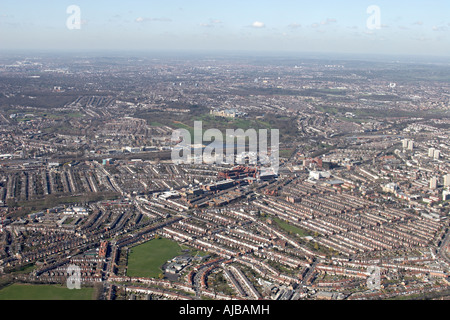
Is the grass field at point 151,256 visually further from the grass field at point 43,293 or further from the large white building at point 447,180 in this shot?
the large white building at point 447,180

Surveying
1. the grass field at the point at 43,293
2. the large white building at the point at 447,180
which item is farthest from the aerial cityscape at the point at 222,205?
the large white building at the point at 447,180

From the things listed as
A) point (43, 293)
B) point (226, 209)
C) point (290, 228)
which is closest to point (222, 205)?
point (226, 209)

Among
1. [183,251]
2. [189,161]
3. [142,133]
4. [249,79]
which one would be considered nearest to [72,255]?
[183,251]

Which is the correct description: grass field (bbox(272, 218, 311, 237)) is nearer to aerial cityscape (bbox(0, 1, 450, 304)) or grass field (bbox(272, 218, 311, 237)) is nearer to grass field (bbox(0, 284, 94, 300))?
aerial cityscape (bbox(0, 1, 450, 304))

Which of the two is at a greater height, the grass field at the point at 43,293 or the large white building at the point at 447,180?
the large white building at the point at 447,180

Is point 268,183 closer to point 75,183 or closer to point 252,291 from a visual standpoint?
point 75,183

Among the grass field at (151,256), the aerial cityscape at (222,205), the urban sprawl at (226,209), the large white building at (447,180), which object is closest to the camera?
the aerial cityscape at (222,205)
